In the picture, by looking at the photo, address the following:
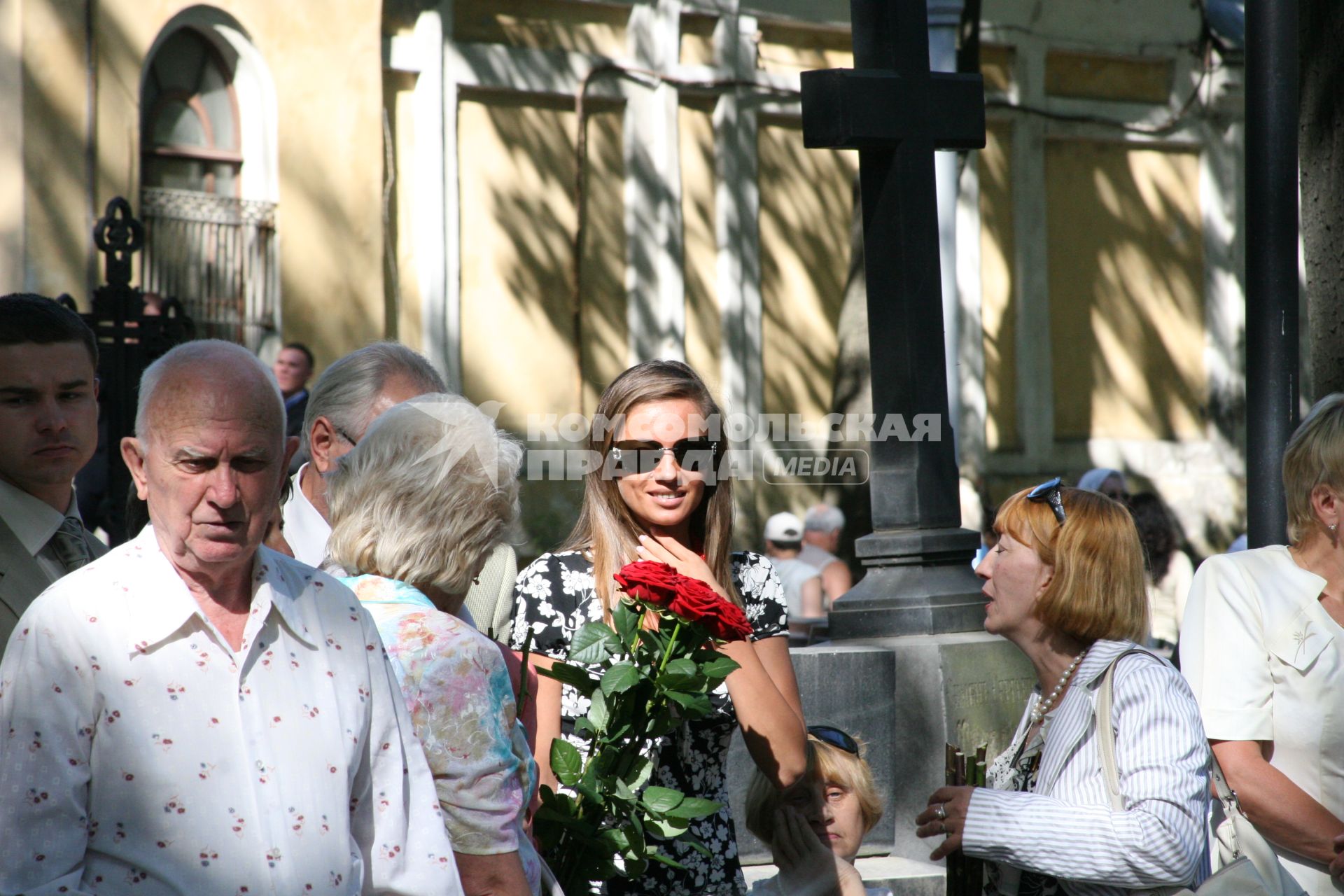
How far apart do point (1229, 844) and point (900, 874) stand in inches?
65.4

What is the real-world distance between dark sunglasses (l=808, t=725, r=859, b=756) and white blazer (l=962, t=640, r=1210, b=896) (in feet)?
3.01

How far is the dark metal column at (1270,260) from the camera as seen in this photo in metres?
4.89

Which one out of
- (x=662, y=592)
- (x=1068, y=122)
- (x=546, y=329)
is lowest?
(x=662, y=592)

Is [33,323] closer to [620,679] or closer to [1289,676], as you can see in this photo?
[620,679]

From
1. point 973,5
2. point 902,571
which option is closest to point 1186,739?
point 902,571

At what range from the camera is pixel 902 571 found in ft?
19.1

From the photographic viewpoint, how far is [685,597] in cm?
283

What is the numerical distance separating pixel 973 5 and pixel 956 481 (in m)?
8.85

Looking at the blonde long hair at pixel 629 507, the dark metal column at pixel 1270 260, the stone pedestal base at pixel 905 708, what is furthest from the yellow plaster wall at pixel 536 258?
the blonde long hair at pixel 629 507

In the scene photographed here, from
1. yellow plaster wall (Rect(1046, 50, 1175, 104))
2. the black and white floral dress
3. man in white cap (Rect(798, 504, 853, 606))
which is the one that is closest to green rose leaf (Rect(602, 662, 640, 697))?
the black and white floral dress

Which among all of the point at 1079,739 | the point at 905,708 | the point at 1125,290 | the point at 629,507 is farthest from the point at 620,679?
the point at 1125,290

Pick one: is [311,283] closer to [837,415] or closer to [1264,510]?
[837,415]

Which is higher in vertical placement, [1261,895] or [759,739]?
[759,739]

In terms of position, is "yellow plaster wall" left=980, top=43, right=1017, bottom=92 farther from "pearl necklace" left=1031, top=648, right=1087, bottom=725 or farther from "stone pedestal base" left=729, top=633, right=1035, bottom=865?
"pearl necklace" left=1031, top=648, right=1087, bottom=725
